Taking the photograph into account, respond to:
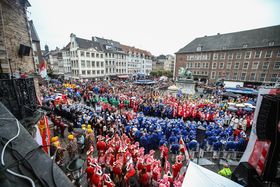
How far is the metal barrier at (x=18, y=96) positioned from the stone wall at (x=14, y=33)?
446cm

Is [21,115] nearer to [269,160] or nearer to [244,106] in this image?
[269,160]

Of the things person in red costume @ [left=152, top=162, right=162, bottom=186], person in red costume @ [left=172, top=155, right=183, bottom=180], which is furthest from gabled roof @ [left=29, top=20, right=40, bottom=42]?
person in red costume @ [left=172, top=155, right=183, bottom=180]

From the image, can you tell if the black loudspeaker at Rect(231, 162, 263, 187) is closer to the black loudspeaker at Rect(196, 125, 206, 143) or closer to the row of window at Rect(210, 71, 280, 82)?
the black loudspeaker at Rect(196, 125, 206, 143)

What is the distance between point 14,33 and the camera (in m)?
9.87

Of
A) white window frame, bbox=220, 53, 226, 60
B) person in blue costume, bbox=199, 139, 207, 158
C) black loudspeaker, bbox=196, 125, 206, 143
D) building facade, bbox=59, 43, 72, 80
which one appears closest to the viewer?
black loudspeaker, bbox=196, 125, 206, 143

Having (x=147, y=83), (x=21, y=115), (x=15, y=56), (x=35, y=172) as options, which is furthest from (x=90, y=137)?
→ (x=147, y=83)

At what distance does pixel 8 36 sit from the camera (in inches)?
364

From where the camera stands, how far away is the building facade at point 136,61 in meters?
58.3

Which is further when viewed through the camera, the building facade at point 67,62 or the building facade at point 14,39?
the building facade at point 67,62

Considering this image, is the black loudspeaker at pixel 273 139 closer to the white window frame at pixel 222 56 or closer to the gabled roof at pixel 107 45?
the white window frame at pixel 222 56

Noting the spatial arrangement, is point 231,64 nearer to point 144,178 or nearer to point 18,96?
point 144,178

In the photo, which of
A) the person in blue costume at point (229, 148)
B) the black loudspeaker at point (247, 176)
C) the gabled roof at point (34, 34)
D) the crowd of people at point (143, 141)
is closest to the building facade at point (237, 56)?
the crowd of people at point (143, 141)

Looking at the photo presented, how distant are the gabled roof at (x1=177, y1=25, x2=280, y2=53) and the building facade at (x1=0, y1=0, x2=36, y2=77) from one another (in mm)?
47444

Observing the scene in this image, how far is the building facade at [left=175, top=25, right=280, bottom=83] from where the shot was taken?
33562 millimetres
